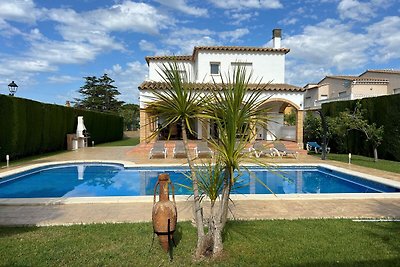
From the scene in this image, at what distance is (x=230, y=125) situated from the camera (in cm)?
426

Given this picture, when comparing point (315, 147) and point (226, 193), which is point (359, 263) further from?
point (315, 147)

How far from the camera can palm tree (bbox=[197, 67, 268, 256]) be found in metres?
4.27

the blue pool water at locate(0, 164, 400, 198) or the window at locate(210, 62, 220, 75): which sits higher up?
the window at locate(210, 62, 220, 75)

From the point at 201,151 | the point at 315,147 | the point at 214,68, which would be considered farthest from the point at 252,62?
the point at 201,151

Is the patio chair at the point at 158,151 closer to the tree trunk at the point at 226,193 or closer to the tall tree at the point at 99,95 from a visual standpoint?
the tree trunk at the point at 226,193

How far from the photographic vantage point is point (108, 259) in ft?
15.3

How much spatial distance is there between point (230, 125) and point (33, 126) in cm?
1999

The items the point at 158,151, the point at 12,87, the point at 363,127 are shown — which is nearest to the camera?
the point at 12,87

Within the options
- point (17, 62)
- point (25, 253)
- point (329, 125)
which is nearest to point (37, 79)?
point (17, 62)

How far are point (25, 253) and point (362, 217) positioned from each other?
Result: 23.1 feet

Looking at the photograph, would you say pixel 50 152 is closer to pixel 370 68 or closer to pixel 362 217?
pixel 362 217

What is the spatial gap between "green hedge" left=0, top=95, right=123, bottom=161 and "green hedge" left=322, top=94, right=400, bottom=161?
22876mm

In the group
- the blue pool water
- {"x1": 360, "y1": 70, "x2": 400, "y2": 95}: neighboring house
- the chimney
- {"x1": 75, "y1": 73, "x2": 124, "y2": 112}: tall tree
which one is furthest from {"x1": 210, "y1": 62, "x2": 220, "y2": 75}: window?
{"x1": 75, "y1": 73, "x2": 124, "y2": 112}: tall tree

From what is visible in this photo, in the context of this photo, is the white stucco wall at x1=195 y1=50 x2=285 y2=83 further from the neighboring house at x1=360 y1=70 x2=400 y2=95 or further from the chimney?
the neighboring house at x1=360 y1=70 x2=400 y2=95
